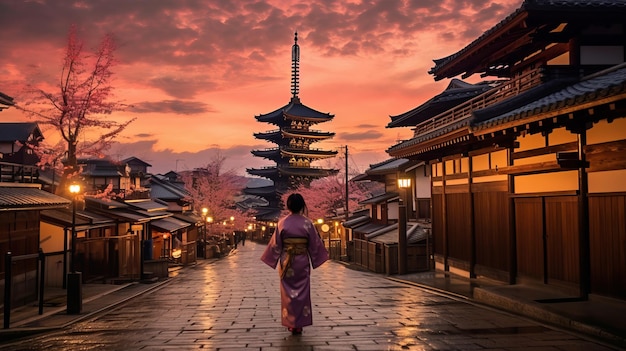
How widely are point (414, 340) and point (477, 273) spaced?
360 inches

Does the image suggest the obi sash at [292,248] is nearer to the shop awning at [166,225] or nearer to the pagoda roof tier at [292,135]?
the shop awning at [166,225]

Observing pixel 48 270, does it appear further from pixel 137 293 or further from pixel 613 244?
pixel 613 244

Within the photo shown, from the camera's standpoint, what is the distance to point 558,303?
980 centimetres

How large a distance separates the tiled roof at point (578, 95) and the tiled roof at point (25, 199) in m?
10.4

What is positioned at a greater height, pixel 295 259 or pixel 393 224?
pixel 295 259

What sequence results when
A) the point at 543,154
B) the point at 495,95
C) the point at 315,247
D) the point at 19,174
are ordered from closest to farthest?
1. the point at 315,247
2. the point at 543,154
3. the point at 495,95
4. the point at 19,174

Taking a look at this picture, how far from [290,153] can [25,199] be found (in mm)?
57081

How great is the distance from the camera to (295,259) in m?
8.34

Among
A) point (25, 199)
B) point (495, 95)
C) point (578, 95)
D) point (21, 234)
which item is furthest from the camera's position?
point (495, 95)

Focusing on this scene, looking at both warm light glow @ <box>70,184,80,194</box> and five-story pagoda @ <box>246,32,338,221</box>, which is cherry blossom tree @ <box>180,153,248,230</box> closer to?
five-story pagoda @ <box>246,32,338,221</box>

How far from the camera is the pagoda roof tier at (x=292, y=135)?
69750mm

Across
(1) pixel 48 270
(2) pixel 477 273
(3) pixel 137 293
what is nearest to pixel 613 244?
(2) pixel 477 273

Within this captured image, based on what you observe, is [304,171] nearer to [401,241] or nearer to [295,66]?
[295,66]

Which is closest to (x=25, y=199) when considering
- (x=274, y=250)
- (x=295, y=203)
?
(x=274, y=250)
